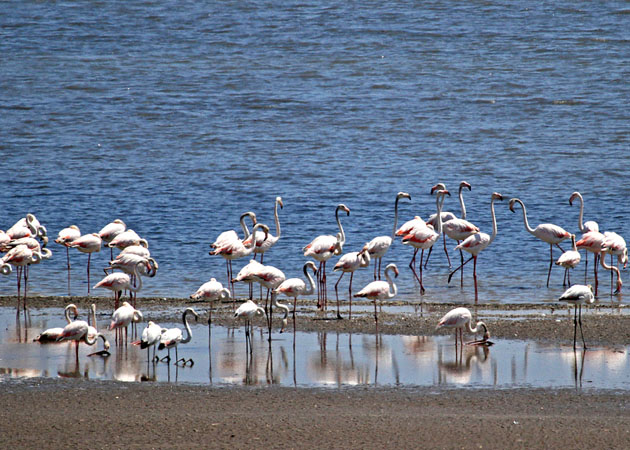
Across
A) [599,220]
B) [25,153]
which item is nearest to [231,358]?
[599,220]

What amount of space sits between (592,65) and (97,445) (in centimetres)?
2681

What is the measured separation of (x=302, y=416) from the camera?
25.1 feet

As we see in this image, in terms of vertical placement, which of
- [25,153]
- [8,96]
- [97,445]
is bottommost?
[97,445]

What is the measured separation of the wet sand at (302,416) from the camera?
704 centimetres

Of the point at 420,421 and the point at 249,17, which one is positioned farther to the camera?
the point at 249,17

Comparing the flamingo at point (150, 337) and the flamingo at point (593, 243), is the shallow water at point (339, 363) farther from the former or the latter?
the flamingo at point (593, 243)

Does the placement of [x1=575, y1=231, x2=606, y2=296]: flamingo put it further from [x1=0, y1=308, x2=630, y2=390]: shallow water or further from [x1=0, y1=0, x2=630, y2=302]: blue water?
[x1=0, y1=308, x2=630, y2=390]: shallow water

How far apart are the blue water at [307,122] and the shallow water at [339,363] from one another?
138 inches

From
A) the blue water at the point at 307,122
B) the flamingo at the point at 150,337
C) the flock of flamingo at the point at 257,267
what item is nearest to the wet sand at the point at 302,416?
the flamingo at the point at 150,337

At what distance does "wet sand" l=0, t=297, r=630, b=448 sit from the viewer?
704 centimetres

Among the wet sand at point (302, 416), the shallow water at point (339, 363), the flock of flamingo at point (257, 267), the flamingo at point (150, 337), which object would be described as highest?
the flock of flamingo at point (257, 267)

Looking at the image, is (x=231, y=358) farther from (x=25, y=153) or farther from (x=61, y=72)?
(x=61, y=72)

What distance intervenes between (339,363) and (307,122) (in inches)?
734

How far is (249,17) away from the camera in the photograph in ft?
118
